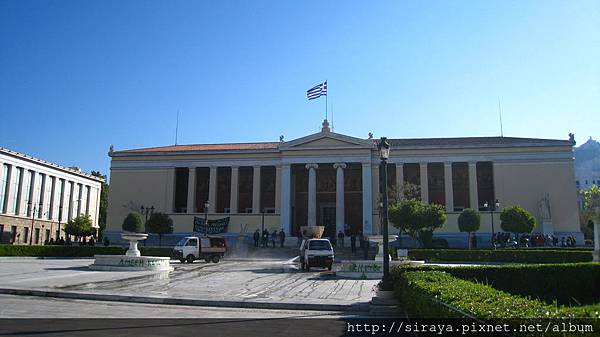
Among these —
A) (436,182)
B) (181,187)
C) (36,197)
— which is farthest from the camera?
(36,197)

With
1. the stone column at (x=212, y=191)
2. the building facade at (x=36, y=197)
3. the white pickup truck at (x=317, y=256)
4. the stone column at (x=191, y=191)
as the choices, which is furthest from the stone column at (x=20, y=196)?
the white pickup truck at (x=317, y=256)

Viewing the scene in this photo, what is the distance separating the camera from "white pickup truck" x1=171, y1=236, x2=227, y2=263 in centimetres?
2994

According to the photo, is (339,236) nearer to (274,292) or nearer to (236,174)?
(236,174)

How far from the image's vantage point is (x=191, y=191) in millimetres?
50594

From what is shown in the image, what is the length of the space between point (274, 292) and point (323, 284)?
316 cm

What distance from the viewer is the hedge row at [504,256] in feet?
89.3

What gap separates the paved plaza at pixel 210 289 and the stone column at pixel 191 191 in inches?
1117

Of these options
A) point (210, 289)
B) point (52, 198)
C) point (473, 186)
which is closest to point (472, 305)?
point (210, 289)

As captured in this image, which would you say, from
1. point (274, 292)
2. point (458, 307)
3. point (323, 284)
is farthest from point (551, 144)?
point (458, 307)

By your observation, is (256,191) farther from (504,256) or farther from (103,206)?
(103,206)

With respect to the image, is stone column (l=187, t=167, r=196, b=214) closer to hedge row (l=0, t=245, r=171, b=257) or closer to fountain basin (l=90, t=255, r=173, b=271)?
hedge row (l=0, t=245, r=171, b=257)

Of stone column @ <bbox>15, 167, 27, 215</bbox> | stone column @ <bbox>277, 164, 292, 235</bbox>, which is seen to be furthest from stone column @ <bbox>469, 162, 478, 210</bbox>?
stone column @ <bbox>15, 167, 27, 215</bbox>

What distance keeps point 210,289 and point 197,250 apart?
14.5 meters

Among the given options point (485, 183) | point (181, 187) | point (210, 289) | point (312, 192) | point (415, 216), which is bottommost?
point (210, 289)
